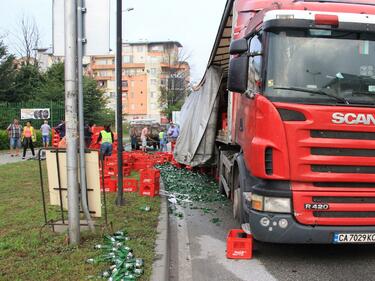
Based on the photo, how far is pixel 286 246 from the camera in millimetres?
7172

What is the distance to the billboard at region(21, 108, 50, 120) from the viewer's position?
102ft

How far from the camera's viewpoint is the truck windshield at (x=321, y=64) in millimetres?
5910

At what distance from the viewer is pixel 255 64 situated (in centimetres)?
641

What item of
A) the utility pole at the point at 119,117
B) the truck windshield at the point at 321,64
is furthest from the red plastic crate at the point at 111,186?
the truck windshield at the point at 321,64

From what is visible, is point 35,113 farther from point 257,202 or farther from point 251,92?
point 257,202

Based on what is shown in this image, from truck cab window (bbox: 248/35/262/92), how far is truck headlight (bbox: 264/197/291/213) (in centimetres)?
138

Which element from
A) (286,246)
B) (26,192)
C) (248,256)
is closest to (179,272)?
(248,256)

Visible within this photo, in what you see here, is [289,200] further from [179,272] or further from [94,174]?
[94,174]

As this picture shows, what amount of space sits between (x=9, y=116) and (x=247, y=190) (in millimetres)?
27785

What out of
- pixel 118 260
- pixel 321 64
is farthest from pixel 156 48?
pixel 118 260

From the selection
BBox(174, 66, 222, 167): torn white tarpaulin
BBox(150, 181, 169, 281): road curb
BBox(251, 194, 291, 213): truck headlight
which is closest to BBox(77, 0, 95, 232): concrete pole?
BBox(150, 181, 169, 281): road curb

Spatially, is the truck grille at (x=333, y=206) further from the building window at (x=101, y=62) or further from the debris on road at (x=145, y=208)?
the building window at (x=101, y=62)

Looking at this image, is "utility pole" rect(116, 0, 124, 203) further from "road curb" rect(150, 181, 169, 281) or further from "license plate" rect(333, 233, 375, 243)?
"license plate" rect(333, 233, 375, 243)

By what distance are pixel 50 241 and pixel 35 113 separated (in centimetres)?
2665
